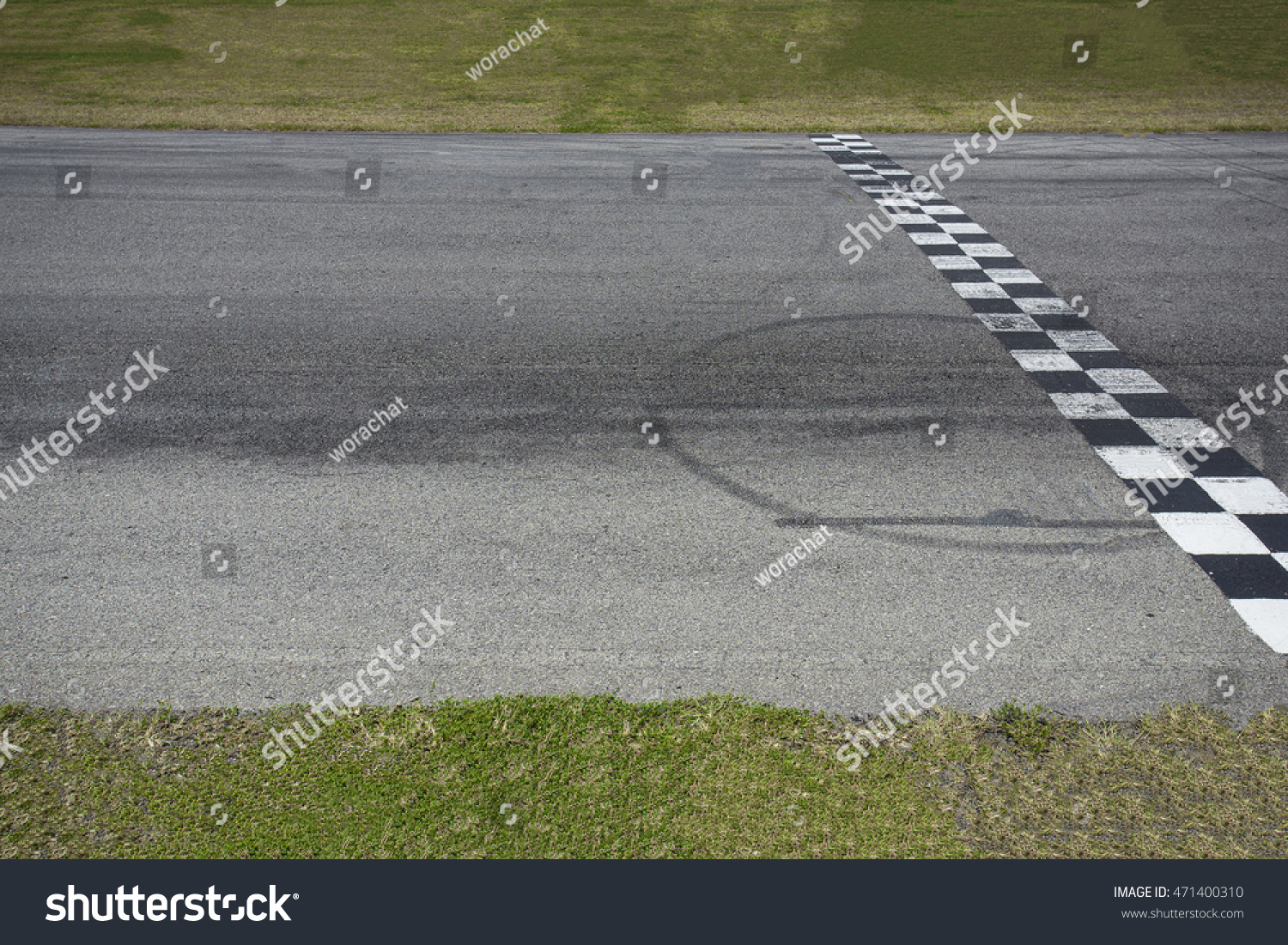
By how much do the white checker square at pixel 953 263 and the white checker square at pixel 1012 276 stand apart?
Answer: 0.69 ft

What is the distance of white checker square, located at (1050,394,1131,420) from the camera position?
7.10 m

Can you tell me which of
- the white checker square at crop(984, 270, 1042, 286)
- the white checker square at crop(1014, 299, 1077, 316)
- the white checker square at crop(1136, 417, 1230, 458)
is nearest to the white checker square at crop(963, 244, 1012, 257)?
the white checker square at crop(984, 270, 1042, 286)

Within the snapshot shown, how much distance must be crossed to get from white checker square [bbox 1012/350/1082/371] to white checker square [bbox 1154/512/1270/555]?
84.9 inches

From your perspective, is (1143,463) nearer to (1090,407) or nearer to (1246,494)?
(1246,494)

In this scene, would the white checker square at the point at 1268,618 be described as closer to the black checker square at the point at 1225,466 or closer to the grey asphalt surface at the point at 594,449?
the grey asphalt surface at the point at 594,449

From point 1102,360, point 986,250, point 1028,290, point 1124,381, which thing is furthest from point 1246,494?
point 986,250

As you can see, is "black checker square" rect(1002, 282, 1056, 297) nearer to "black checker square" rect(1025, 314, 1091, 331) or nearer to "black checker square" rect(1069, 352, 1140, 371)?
"black checker square" rect(1025, 314, 1091, 331)

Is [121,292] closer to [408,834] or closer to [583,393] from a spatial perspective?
[583,393]

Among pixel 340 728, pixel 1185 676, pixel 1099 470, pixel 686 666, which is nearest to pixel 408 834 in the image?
pixel 340 728

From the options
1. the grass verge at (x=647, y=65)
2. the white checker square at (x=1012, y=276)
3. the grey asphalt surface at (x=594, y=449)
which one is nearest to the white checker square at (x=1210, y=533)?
the grey asphalt surface at (x=594, y=449)

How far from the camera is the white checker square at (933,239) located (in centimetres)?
1061

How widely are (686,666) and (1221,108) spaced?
1914cm

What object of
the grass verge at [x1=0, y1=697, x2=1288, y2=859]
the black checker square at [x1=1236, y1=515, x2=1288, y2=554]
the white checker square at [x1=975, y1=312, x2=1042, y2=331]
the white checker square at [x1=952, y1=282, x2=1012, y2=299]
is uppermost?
the white checker square at [x1=952, y1=282, x2=1012, y2=299]

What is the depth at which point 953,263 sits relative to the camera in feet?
33.0
